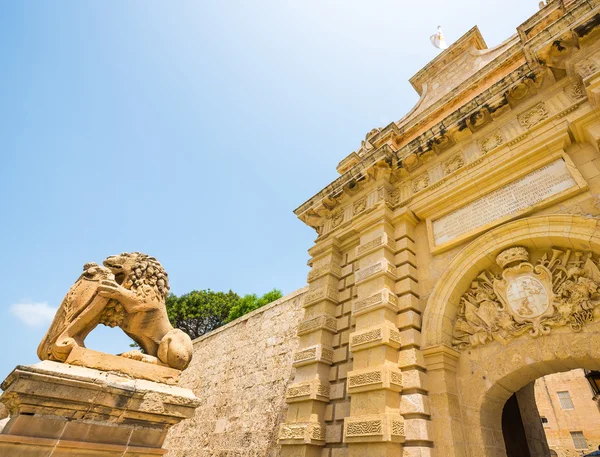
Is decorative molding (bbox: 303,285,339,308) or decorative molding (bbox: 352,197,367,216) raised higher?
decorative molding (bbox: 352,197,367,216)

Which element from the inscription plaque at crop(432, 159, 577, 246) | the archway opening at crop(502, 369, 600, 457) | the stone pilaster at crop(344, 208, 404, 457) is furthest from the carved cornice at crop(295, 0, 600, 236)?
the archway opening at crop(502, 369, 600, 457)

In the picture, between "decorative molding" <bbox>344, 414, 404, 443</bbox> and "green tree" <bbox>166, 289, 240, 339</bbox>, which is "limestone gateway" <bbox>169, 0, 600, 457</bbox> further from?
"green tree" <bbox>166, 289, 240, 339</bbox>

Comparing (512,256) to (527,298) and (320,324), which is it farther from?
(320,324)

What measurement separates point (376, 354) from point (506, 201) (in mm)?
3285

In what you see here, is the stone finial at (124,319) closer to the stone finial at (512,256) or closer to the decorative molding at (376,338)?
the decorative molding at (376,338)

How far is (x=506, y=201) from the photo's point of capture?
5.47 metres

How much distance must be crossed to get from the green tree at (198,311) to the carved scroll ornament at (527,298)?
25.0 m

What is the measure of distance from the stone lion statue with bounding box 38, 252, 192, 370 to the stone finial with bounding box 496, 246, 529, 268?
4681 mm

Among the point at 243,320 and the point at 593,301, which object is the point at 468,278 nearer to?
the point at 593,301

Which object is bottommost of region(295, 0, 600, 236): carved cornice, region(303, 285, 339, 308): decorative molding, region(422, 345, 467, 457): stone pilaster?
region(422, 345, 467, 457): stone pilaster

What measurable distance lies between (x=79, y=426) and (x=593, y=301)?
594 cm

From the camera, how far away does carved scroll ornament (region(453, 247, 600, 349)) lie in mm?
4301

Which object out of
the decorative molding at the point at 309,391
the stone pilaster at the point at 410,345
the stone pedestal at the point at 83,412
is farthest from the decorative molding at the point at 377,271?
the stone pedestal at the point at 83,412

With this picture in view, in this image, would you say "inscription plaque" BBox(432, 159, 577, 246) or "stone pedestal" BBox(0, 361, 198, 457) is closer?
"stone pedestal" BBox(0, 361, 198, 457)
